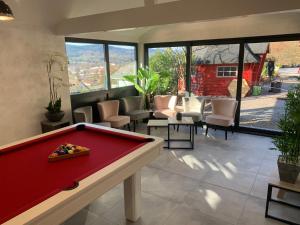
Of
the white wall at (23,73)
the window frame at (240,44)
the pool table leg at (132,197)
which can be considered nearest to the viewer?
the pool table leg at (132,197)

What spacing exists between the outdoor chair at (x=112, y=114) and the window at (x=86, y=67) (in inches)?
25.3

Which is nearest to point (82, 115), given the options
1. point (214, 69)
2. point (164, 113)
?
point (164, 113)

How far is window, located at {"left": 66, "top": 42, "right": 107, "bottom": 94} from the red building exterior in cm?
270

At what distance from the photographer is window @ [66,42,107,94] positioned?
5.35 m

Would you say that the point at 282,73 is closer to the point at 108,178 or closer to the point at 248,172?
the point at 248,172

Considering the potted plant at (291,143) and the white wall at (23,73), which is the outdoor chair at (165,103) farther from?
the potted plant at (291,143)

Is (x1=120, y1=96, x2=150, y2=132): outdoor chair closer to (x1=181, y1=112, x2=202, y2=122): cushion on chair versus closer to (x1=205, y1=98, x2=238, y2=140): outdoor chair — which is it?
(x1=181, y1=112, x2=202, y2=122): cushion on chair

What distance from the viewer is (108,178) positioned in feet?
6.10

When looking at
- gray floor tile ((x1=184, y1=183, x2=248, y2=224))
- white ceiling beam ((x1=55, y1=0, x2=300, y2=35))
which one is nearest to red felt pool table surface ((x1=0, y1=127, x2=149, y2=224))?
gray floor tile ((x1=184, y1=183, x2=248, y2=224))

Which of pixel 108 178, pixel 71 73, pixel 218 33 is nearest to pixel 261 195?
pixel 108 178

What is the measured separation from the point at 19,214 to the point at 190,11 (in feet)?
9.95

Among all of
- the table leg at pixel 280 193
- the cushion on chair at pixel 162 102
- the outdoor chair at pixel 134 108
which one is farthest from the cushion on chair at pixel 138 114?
the table leg at pixel 280 193

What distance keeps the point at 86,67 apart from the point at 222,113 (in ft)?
12.2

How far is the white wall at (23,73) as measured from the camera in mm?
3982
